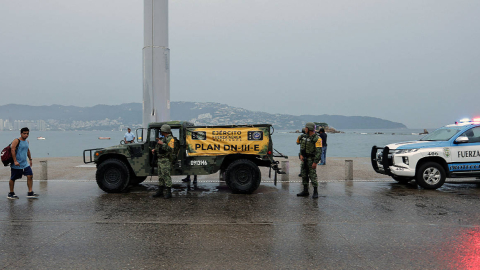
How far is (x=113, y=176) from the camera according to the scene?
875cm

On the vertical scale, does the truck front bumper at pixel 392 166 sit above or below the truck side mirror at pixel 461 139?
below

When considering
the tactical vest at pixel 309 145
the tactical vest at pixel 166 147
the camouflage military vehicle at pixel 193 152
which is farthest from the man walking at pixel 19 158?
the tactical vest at pixel 309 145

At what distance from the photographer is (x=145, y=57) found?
48.4ft

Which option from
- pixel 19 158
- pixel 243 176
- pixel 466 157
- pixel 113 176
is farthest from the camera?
pixel 466 157

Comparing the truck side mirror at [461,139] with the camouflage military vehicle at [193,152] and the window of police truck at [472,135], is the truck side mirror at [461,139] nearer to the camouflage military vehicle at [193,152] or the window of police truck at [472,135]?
the window of police truck at [472,135]

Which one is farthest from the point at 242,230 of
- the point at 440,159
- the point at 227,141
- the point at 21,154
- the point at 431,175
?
the point at 440,159

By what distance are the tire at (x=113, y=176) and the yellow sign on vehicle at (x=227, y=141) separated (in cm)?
185

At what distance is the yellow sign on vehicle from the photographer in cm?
870

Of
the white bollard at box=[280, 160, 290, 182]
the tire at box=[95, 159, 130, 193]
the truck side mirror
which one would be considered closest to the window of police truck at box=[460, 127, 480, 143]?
the truck side mirror

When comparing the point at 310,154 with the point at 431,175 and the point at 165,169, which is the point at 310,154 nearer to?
the point at 165,169

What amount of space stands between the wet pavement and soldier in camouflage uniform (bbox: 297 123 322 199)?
19.5 inches

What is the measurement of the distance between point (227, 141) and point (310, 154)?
2257 mm

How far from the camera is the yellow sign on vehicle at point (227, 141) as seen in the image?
28.6 feet

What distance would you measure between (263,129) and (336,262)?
505 cm
